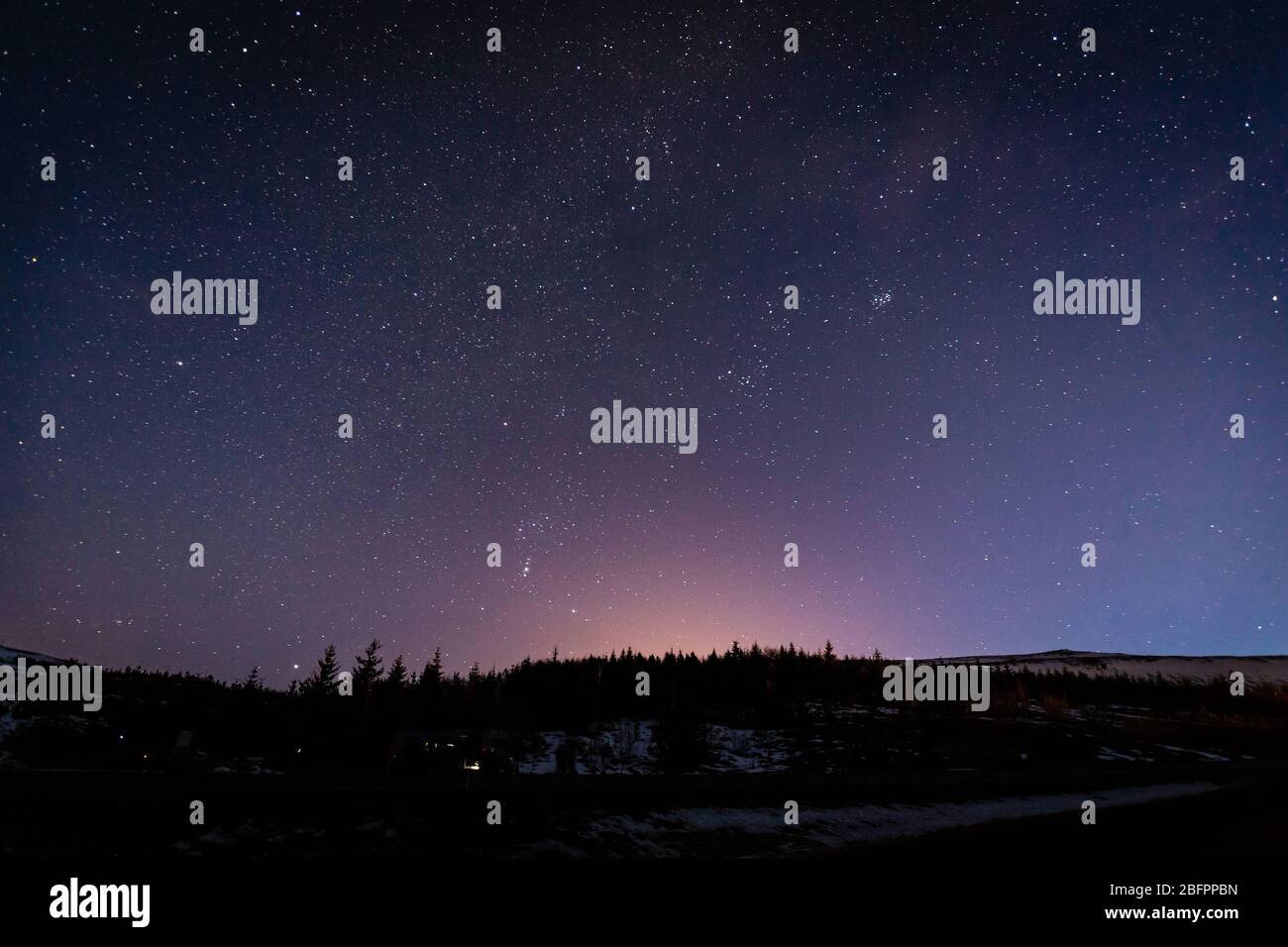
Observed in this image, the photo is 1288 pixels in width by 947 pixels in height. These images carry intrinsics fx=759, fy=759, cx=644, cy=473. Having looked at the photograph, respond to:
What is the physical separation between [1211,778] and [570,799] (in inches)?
753

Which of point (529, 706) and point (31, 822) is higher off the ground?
point (31, 822)

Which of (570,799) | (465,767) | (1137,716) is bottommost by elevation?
(1137,716)

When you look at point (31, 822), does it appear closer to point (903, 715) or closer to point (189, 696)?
point (903, 715)

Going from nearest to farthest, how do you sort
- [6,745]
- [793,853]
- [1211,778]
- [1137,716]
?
[793,853] → [1211,778] → [6,745] → [1137,716]

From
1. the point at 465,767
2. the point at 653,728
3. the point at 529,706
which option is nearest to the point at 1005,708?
the point at 653,728

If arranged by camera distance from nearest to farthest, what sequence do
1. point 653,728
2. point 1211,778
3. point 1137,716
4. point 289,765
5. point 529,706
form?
1. point 1211,778
2. point 289,765
3. point 653,728
4. point 1137,716
5. point 529,706

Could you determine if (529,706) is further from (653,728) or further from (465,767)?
(465,767)

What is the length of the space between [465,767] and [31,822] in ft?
42.0
